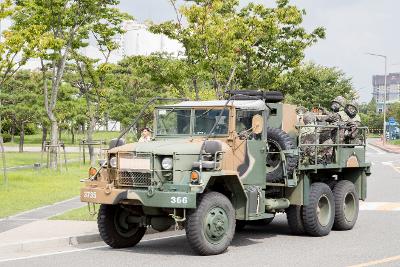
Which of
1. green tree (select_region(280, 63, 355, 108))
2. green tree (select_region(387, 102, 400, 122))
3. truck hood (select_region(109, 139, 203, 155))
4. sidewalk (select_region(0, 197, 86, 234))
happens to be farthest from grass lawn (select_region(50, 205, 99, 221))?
green tree (select_region(387, 102, 400, 122))

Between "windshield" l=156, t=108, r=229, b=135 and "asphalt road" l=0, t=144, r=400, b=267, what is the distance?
175 centimetres

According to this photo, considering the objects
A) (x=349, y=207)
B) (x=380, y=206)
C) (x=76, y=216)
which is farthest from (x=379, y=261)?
(x=380, y=206)

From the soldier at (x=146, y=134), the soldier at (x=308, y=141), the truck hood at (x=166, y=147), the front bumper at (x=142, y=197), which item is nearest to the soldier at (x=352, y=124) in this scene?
the soldier at (x=308, y=141)

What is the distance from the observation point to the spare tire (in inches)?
488

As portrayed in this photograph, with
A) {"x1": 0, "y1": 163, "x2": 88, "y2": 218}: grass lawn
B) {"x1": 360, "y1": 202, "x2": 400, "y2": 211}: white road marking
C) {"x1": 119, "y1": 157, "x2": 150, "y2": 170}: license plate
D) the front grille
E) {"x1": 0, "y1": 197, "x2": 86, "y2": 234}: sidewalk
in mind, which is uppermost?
{"x1": 119, "y1": 157, "x2": 150, "y2": 170}: license plate

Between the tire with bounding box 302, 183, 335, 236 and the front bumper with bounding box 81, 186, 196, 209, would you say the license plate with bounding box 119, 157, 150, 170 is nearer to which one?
the front bumper with bounding box 81, 186, 196, 209

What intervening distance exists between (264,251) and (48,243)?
126 inches

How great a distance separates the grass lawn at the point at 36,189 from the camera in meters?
17.1

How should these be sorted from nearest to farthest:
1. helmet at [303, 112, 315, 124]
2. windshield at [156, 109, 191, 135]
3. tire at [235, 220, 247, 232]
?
windshield at [156, 109, 191, 135] → helmet at [303, 112, 315, 124] → tire at [235, 220, 247, 232]

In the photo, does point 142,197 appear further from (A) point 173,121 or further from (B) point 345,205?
(B) point 345,205

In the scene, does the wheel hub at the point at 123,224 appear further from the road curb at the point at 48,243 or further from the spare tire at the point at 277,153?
the spare tire at the point at 277,153

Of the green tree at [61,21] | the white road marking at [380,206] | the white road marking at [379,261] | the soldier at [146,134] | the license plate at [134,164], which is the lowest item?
the white road marking at [380,206]

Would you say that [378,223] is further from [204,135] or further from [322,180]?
[204,135]

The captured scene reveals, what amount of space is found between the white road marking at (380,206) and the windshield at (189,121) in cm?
696
